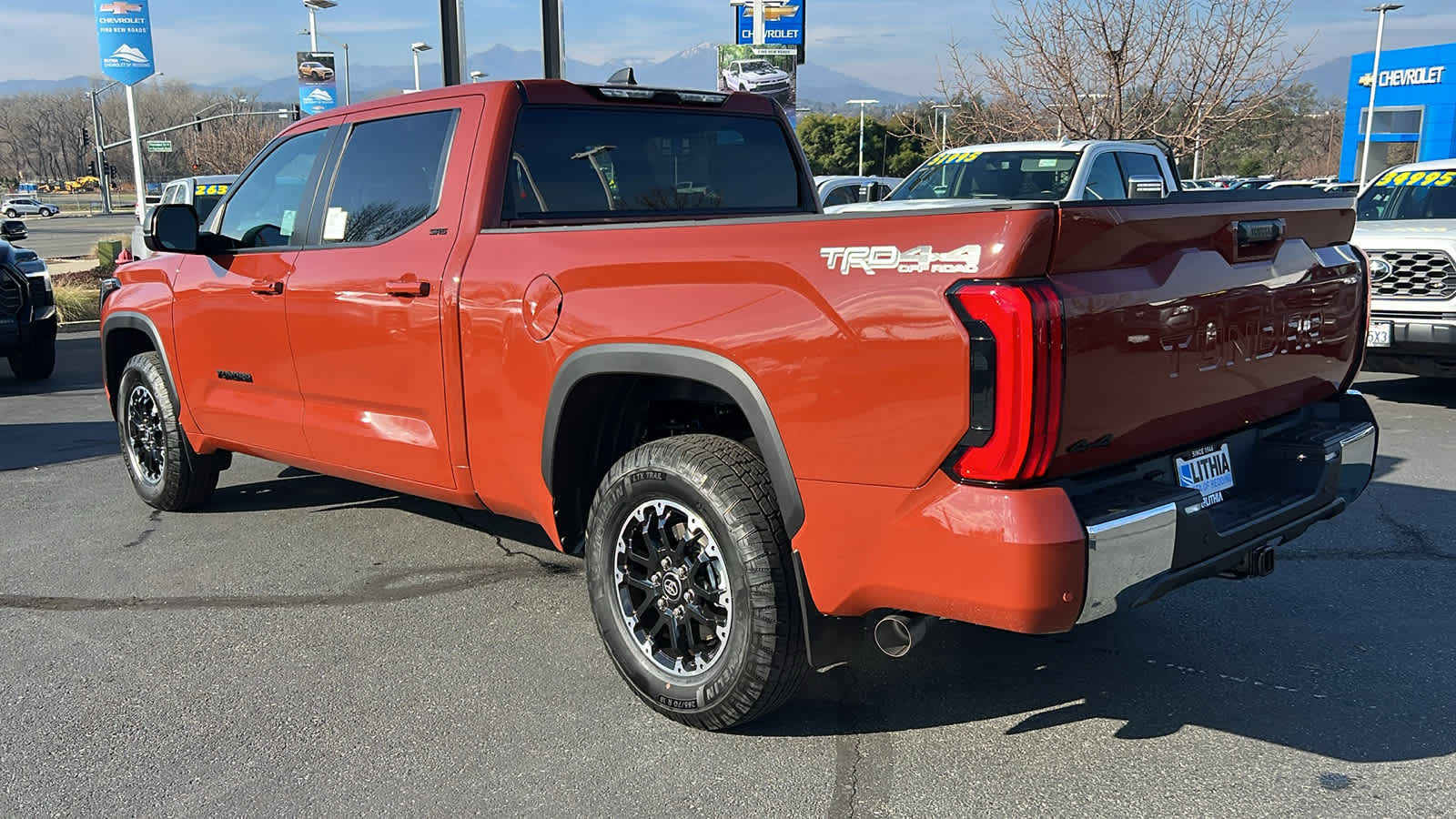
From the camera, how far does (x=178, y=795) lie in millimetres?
3074

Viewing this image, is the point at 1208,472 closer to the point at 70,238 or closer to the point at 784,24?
the point at 784,24

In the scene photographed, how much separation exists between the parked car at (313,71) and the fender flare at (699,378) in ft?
95.2

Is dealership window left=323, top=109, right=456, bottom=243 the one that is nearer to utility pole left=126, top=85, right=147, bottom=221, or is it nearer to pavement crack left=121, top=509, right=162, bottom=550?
pavement crack left=121, top=509, right=162, bottom=550

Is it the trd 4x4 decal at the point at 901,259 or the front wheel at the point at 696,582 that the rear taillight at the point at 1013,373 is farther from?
the front wheel at the point at 696,582

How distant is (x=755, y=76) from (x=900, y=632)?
15.9 m

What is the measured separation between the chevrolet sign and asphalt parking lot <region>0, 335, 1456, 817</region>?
49.2 meters

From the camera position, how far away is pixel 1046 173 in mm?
10578

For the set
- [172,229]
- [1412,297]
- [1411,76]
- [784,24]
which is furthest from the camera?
[1411,76]

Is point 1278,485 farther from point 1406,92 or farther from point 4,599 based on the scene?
point 1406,92

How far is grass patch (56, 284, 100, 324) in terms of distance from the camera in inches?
609

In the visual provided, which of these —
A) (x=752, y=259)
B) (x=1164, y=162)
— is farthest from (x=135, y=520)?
(x=1164, y=162)

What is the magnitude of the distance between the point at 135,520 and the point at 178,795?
316 centimetres

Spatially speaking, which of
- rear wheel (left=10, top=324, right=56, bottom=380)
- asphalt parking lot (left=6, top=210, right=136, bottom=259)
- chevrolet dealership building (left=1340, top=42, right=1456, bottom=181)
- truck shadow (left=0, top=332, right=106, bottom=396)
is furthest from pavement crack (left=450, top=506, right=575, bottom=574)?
chevrolet dealership building (left=1340, top=42, right=1456, bottom=181)

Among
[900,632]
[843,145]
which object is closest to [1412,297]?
[900,632]
